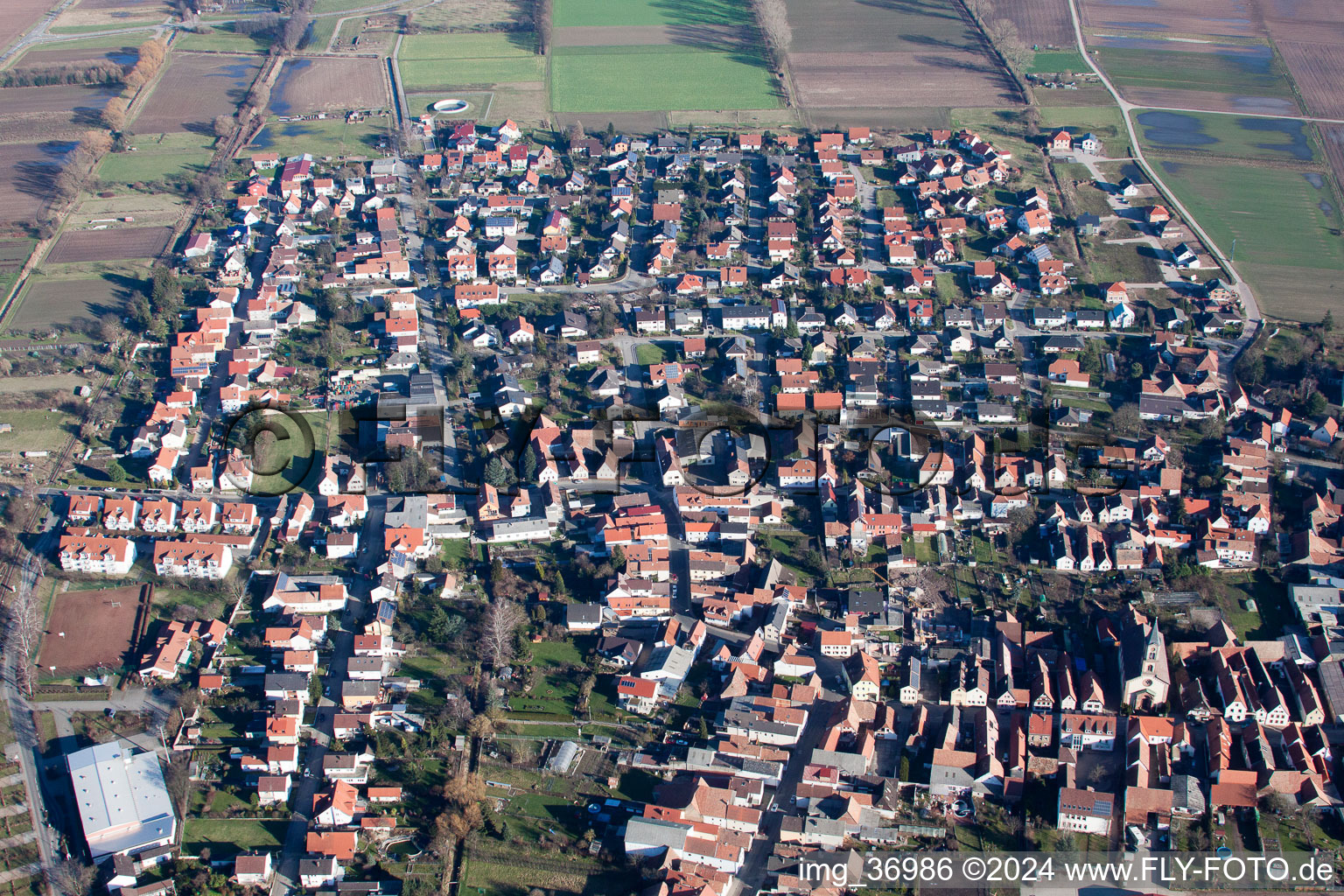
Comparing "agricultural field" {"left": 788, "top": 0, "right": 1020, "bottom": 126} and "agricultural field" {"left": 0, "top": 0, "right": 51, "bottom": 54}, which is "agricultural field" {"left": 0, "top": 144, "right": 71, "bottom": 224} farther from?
"agricultural field" {"left": 788, "top": 0, "right": 1020, "bottom": 126}

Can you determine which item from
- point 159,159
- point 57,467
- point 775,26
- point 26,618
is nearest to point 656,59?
point 775,26

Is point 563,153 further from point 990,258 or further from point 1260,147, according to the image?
point 1260,147

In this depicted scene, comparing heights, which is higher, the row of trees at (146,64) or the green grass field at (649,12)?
the green grass field at (649,12)

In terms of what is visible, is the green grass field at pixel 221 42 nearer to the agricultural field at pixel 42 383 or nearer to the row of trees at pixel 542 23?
the row of trees at pixel 542 23

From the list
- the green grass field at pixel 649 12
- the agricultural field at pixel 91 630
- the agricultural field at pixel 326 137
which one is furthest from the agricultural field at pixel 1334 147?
the agricultural field at pixel 91 630

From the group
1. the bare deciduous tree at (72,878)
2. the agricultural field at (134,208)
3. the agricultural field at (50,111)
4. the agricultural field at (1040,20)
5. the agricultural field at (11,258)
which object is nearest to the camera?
the bare deciduous tree at (72,878)

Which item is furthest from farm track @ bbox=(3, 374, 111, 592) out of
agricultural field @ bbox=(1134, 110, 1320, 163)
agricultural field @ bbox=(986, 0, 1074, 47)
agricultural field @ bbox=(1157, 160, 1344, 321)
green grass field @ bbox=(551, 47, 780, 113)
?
agricultural field @ bbox=(986, 0, 1074, 47)
